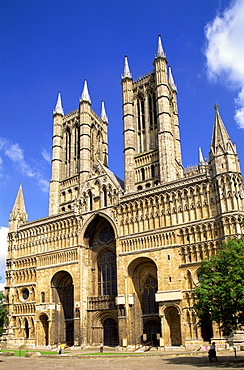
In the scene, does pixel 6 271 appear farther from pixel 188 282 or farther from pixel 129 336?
pixel 188 282

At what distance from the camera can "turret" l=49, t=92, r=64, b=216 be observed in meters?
66.9

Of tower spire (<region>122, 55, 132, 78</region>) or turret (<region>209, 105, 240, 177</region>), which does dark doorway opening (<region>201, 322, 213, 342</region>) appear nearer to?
turret (<region>209, 105, 240, 177</region>)

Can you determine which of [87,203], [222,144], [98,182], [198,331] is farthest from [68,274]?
[222,144]

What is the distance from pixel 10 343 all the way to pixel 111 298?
17721 mm

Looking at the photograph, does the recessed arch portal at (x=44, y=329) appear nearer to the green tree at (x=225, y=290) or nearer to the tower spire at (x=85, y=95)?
the green tree at (x=225, y=290)

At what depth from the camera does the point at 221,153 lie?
43.2 m

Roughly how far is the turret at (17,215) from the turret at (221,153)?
3487 cm

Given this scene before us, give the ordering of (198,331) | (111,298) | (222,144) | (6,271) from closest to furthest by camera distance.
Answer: (198,331) < (222,144) < (111,298) < (6,271)

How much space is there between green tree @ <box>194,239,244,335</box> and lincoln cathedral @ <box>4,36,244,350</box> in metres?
11.8

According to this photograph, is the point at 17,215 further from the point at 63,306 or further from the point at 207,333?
the point at 207,333

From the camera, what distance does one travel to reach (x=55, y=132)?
7294 cm

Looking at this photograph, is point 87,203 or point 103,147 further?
point 103,147

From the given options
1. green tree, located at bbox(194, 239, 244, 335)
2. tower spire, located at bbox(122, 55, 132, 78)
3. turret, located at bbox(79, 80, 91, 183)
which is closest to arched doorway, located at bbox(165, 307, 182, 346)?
green tree, located at bbox(194, 239, 244, 335)

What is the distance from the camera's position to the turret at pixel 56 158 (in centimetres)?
6694
